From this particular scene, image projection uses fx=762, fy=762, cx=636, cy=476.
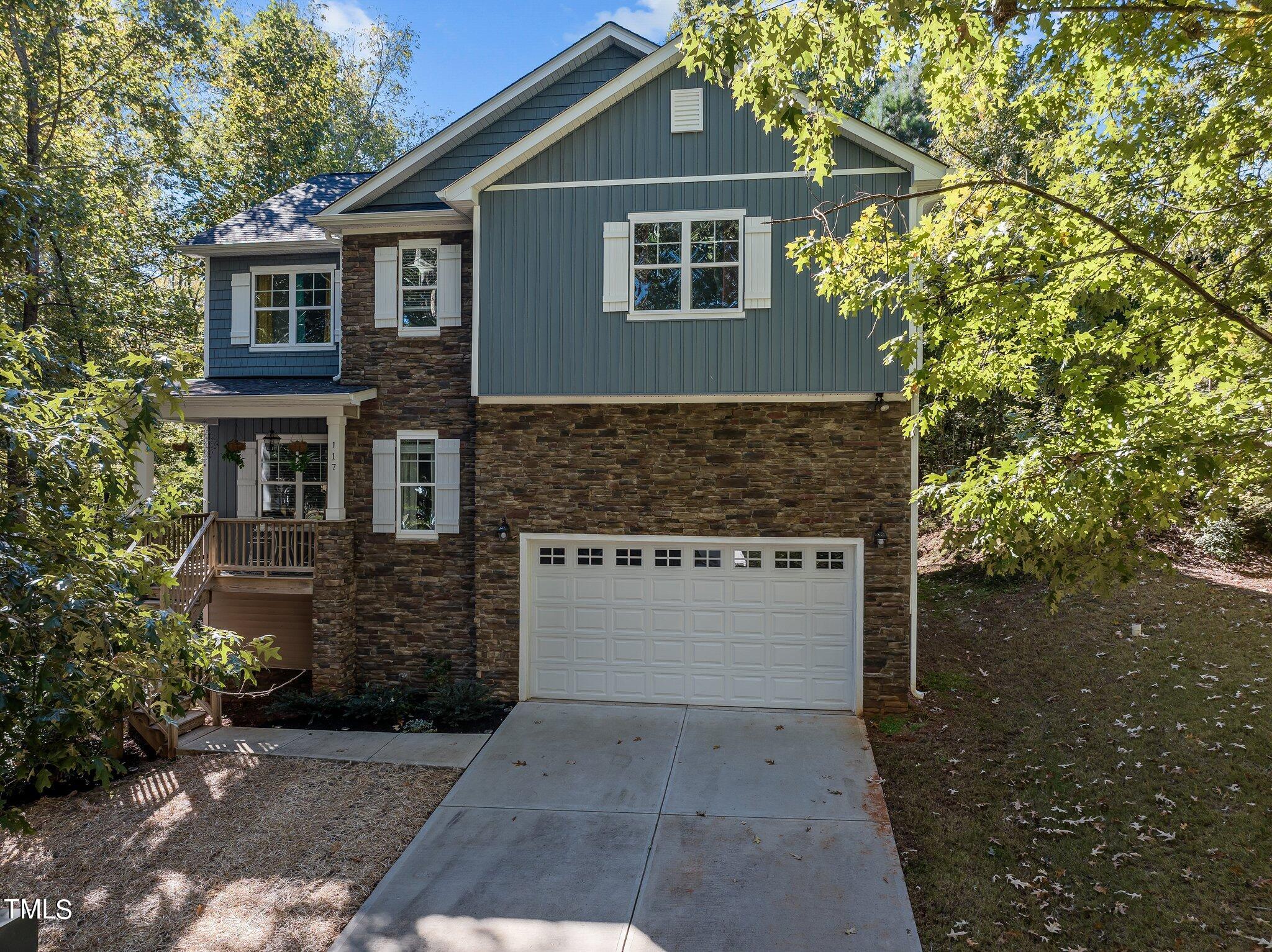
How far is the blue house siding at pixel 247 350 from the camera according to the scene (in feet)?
41.4

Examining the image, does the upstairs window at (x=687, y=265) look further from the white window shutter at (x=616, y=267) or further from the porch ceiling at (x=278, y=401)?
the porch ceiling at (x=278, y=401)

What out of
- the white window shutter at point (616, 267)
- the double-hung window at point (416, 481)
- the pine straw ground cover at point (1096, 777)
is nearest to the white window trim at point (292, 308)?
the double-hung window at point (416, 481)

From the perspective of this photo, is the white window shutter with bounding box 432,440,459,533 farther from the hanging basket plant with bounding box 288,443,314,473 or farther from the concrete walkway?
the concrete walkway

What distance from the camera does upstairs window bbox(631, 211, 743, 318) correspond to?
10000mm

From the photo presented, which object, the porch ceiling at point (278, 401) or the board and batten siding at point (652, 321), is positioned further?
the porch ceiling at point (278, 401)

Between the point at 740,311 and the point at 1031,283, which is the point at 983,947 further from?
the point at 740,311

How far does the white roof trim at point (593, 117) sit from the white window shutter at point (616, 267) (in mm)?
1505

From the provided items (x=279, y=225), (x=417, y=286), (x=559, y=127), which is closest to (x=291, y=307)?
(x=279, y=225)

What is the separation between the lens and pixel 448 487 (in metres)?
11.4

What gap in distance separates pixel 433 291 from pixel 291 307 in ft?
9.94

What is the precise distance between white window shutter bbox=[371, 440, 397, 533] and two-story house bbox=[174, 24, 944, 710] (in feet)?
0.12

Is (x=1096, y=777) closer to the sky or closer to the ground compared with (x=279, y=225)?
closer to the ground

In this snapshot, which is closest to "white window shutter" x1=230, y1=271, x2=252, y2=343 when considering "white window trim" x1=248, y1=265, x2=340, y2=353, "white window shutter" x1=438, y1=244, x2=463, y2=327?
"white window trim" x1=248, y1=265, x2=340, y2=353

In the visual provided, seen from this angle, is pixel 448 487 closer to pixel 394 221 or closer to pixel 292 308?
pixel 394 221
